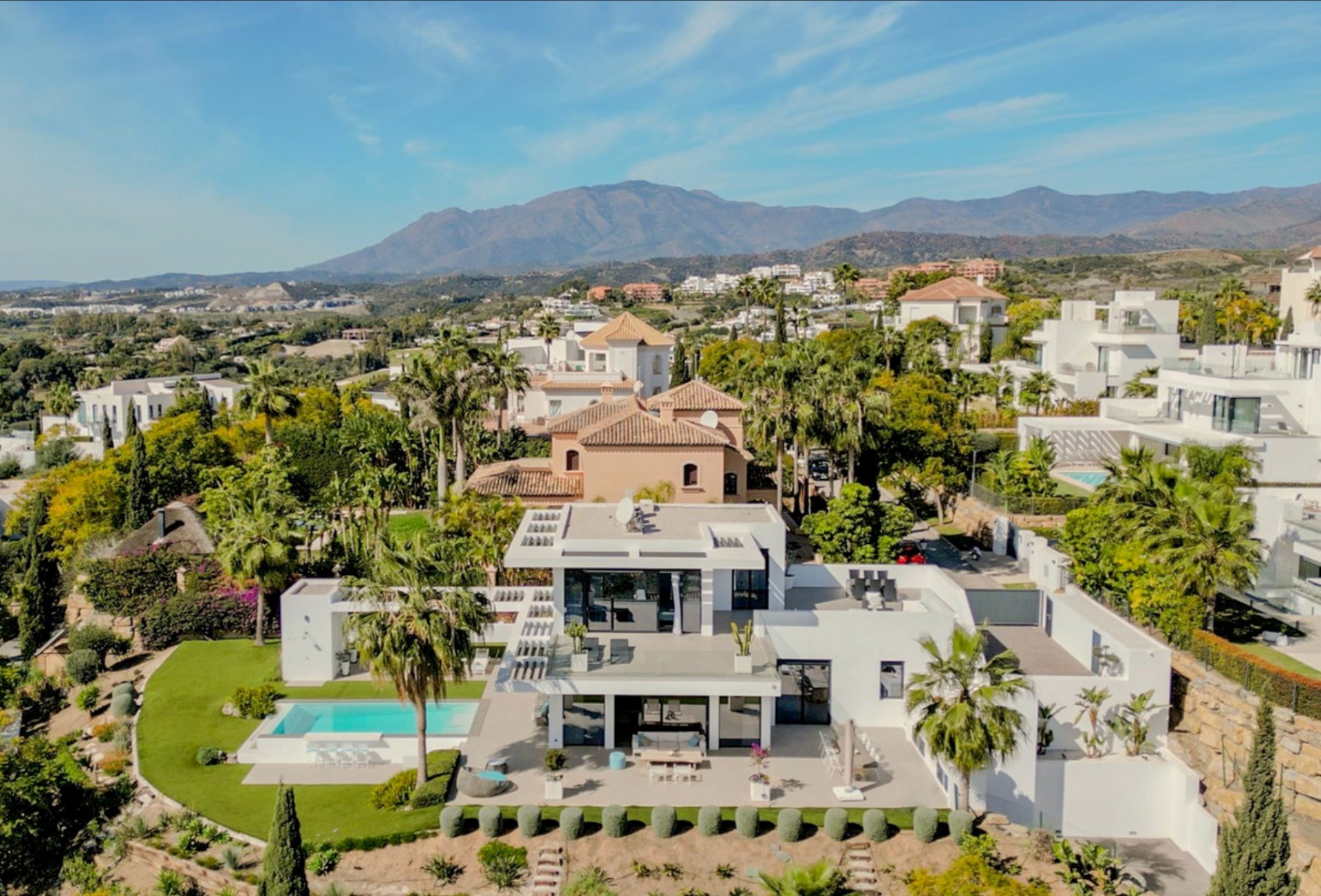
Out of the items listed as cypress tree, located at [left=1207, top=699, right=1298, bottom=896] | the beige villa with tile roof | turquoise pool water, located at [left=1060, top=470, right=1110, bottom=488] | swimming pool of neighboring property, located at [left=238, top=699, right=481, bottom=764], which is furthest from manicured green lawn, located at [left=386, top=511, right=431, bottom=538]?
cypress tree, located at [left=1207, top=699, right=1298, bottom=896]

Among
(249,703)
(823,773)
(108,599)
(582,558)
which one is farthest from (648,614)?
(108,599)

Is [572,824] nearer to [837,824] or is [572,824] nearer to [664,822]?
[664,822]

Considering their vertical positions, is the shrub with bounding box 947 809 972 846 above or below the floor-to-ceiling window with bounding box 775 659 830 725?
below

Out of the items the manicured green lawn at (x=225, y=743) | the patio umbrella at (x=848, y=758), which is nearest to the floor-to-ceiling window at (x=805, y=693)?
the patio umbrella at (x=848, y=758)

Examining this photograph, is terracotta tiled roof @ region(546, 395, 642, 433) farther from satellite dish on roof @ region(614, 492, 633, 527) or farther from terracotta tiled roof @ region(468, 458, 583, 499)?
satellite dish on roof @ region(614, 492, 633, 527)

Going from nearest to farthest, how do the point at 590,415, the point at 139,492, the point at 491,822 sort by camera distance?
the point at 491,822
the point at 590,415
the point at 139,492

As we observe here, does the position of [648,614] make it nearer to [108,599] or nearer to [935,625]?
[935,625]

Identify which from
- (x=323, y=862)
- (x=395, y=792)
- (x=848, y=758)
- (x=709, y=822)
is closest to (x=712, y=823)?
(x=709, y=822)
